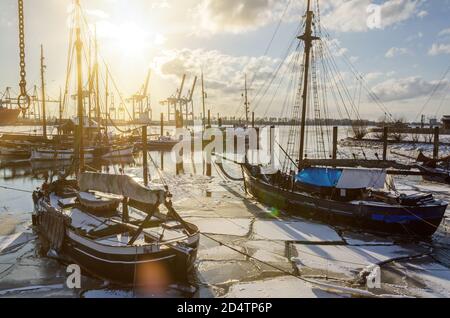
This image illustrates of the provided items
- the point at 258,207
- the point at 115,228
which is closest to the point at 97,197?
→ the point at 115,228

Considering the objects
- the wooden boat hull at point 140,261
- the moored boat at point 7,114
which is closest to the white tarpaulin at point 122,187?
the wooden boat hull at point 140,261

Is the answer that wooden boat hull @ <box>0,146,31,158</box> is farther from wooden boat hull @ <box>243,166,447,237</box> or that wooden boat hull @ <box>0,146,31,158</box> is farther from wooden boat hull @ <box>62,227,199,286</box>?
wooden boat hull @ <box>62,227,199,286</box>

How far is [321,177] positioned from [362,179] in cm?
206

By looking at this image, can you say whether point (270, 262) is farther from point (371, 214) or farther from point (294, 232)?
point (371, 214)

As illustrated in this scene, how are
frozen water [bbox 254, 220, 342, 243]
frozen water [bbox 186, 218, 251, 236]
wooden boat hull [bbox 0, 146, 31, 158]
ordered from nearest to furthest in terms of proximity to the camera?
1. frozen water [bbox 254, 220, 342, 243]
2. frozen water [bbox 186, 218, 251, 236]
3. wooden boat hull [bbox 0, 146, 31, 158]

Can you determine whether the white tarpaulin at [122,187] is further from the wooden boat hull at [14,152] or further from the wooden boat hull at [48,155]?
the wooden boat hull at [14,152]

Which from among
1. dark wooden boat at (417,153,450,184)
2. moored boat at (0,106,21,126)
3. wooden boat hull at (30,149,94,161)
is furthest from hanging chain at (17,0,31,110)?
wooden boat hull at (30,149,94,161)

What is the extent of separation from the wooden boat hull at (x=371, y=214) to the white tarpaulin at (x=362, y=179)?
1.32 m

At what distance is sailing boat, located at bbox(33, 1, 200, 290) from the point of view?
31.6 ft

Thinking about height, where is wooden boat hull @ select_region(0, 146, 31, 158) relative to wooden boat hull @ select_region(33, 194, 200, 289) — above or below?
above

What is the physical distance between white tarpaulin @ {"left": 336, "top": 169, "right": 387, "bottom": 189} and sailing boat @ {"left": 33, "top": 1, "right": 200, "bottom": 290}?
888 cm

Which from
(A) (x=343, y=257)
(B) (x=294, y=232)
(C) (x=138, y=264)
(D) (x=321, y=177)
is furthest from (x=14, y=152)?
(A) (x=343, y=257)

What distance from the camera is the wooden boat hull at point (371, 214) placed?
45.4 feet

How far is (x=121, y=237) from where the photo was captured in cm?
1100
